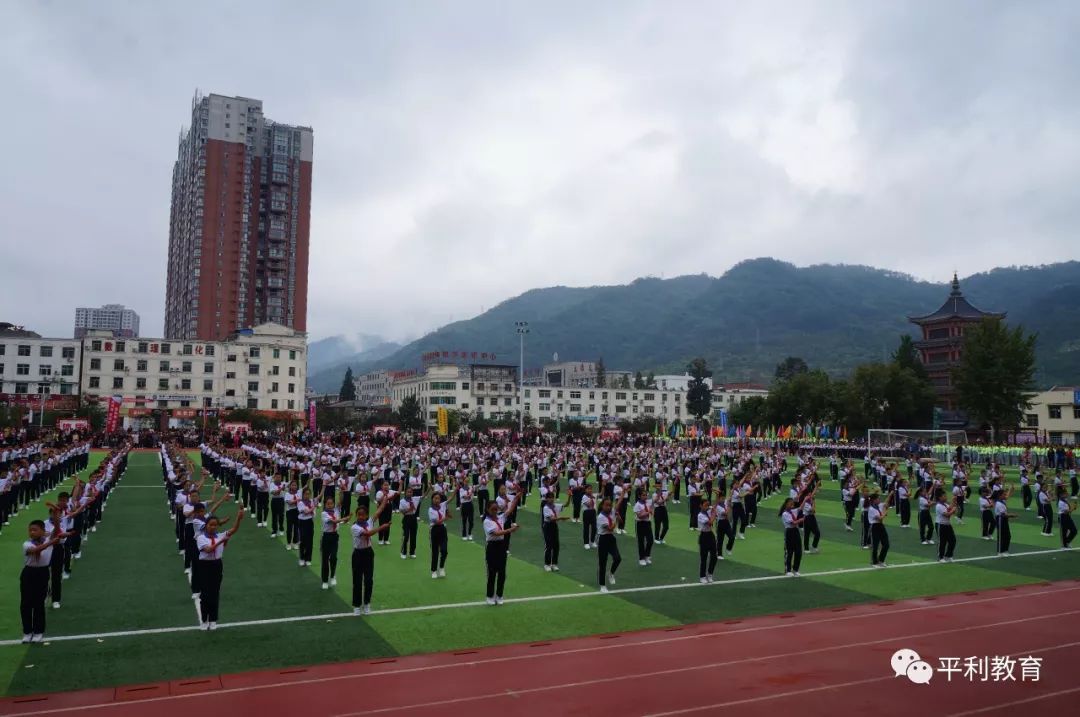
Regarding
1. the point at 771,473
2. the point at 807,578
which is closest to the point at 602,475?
the point at 771,473

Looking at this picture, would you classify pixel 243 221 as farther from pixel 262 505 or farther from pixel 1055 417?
pixel 1055 417

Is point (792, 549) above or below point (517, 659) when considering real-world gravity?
above

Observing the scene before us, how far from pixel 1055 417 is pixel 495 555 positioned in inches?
2626

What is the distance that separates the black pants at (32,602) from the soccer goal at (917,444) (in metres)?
40.7

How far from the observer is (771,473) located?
2855 cm

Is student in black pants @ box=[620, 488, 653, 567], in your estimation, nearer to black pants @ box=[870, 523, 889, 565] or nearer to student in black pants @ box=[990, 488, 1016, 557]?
black pants @ box=[870, 523, 889, 565]

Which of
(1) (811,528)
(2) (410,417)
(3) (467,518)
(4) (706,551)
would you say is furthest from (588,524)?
(2) (410,417)

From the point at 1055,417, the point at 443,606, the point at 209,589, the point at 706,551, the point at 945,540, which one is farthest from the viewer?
the point at 1055,417

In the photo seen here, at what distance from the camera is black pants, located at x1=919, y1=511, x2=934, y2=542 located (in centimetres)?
1812

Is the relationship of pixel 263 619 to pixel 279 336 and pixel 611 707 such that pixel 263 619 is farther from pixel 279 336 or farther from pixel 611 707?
pixel 279 336

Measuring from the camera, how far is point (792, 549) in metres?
14.5

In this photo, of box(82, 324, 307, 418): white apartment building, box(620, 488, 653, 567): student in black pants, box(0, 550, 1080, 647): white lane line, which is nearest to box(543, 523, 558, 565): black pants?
box(620, 488, 653, 567): student in black pants

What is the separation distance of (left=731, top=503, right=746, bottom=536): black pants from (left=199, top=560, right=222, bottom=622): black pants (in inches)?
502

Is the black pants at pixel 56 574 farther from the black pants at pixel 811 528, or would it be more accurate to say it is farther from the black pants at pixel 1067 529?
the black pants at pixel 1067 529
